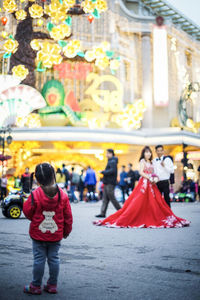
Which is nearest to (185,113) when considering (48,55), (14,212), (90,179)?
(48,55)

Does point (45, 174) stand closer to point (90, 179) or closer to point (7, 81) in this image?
point (90, 179)

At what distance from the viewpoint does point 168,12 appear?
34.4 meters

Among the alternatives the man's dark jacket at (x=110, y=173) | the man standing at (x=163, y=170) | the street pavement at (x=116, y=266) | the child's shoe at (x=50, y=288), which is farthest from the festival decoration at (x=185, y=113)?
the child's shoe at (x=50, y=288)

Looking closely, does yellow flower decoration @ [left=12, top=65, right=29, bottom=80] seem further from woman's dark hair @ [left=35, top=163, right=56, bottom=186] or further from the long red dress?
woman's dark hair @ [left=35, top=163, right=56, bottom=186]

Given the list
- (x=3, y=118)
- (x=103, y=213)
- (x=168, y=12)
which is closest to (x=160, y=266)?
(x=103, y=213)

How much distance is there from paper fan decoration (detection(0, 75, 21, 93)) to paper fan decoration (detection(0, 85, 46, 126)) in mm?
311

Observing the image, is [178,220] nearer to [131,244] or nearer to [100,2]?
[131,244]

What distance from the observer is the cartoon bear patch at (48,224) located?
326cm

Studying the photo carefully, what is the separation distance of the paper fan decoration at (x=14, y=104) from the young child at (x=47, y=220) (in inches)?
906

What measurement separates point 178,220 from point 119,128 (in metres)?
19.8

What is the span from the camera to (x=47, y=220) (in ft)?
10.8

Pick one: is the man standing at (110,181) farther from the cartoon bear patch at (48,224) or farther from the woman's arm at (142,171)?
the cartoon bear patch at (48,224)

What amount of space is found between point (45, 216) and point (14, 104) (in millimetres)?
23502

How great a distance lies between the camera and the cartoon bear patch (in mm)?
3256
